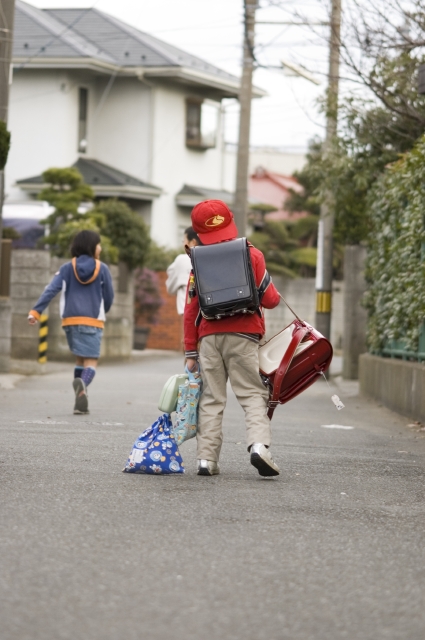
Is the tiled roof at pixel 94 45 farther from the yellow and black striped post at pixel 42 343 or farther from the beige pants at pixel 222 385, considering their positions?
the beige pants at pixel 222 385

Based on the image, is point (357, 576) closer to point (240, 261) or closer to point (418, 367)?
point (240, 261)

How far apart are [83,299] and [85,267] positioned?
1.03ft

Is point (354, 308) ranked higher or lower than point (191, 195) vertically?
lower

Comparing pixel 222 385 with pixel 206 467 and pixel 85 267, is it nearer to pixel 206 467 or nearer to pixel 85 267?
pixel 206 467

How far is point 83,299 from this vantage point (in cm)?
1070

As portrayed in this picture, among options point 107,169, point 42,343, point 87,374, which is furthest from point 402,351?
point 107,169

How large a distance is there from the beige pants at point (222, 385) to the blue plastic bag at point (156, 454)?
162 millimetres

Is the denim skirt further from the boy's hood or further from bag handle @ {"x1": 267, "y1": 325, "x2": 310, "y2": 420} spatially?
bag handle @ {"x1": 267, "y1": 325, "x2": 310, "y2": 420}

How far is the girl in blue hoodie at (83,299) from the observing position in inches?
418

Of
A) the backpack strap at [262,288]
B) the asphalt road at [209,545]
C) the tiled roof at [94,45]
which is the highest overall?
→ the tiled roof at [94,45]

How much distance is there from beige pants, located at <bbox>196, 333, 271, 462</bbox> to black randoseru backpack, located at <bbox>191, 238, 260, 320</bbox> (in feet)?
0.80

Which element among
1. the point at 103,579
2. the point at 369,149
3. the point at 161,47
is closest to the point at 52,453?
the point at 103,579

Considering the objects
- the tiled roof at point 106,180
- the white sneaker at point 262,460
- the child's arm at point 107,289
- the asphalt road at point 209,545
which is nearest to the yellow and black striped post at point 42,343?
the child's arm at point 107,289

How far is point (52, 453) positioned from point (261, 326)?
169 cm
